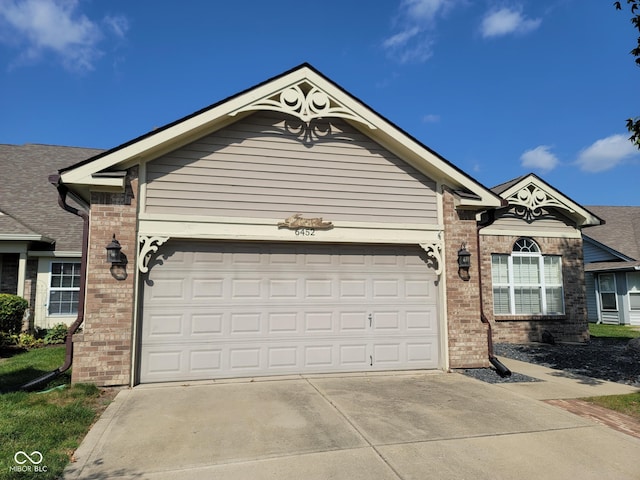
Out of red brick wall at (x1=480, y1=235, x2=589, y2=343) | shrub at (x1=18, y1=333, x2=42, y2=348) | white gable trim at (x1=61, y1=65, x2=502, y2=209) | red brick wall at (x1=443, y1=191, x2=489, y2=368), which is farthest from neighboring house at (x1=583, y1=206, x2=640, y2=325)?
shrub at (x1=18, y1=333, x2=42, y2=348)

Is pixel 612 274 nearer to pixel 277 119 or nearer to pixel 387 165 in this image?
pixel 387 165

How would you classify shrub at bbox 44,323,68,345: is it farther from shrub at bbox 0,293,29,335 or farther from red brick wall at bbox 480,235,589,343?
red brick wall at bbox 480,235,589,343

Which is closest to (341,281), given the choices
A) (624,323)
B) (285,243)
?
(285,243)

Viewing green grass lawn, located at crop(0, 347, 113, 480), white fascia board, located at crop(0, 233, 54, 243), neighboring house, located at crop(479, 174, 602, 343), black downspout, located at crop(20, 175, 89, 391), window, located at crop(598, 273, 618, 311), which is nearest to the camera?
green grass lawn, located at crop(0, 347, 113, 480)

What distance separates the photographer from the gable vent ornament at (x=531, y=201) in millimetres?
12930

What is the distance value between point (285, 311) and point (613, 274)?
66.3 ft

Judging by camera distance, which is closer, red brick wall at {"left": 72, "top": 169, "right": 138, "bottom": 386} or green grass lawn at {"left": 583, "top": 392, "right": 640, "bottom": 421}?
green grass lawn at {"left": 583, "top": 392, "right": 640, "bottom": 421}

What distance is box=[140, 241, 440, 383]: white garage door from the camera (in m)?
7.41

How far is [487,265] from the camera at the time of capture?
1271 centimetres

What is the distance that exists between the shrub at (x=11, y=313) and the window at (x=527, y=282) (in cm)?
1371

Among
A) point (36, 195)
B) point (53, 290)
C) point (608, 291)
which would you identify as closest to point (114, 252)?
point (53, 290)

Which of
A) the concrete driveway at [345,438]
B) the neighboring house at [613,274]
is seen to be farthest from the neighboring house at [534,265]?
the neighboring house at [613,274]

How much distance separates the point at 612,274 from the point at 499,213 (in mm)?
12561

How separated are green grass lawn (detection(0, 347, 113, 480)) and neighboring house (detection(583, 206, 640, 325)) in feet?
73.2
